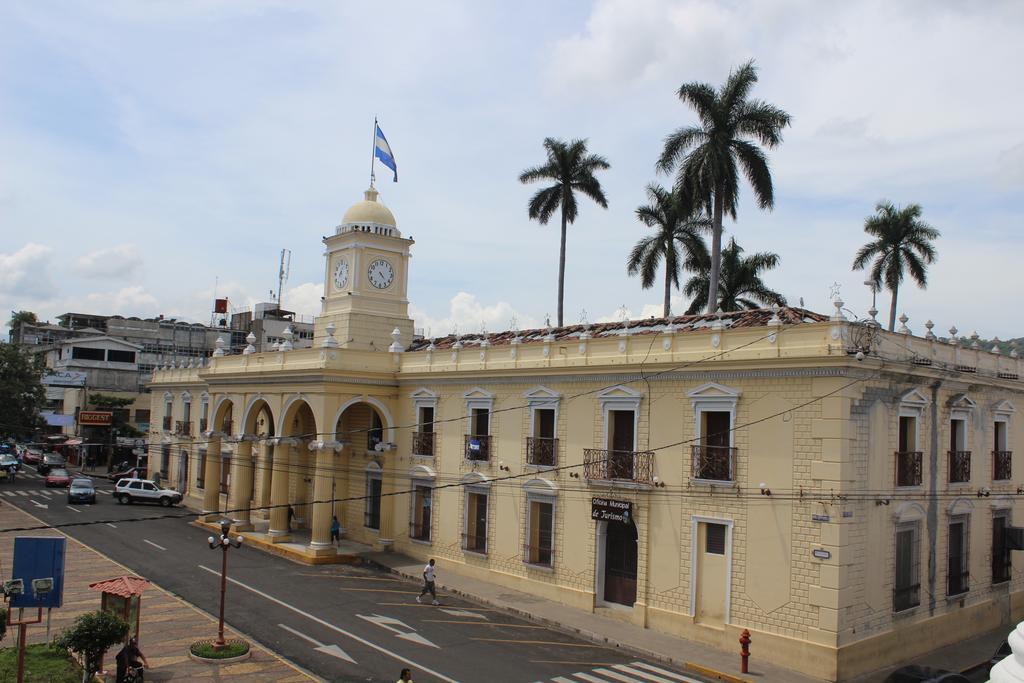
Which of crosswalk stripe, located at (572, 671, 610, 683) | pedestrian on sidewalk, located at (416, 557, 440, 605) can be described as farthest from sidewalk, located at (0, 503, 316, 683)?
crosswalk stripe, located at (572, 671, 610, 683)

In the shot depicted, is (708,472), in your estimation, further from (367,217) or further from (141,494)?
(141,494)

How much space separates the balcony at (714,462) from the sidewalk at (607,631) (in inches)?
162

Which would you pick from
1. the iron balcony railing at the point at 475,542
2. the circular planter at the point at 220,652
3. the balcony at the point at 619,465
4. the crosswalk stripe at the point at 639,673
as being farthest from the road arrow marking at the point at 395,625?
the balcony at the point at 619,465

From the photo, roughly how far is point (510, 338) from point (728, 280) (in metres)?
15.4

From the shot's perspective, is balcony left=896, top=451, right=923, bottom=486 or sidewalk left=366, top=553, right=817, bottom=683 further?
balcony left=896, top=451, right=923, bottom=486

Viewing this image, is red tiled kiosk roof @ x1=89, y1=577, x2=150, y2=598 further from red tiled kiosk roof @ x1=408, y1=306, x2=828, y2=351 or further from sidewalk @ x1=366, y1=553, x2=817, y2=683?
red tiled kiosk roof @ x1=408, y1=306, x2=828, y2=351

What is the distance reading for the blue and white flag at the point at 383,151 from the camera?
3594 centimetres

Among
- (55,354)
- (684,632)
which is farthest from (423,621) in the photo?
(55,354)

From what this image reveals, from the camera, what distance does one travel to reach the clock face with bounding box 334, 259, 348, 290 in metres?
36.1

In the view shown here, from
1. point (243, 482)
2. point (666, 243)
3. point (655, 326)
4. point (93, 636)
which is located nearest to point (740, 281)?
point (666, 243)

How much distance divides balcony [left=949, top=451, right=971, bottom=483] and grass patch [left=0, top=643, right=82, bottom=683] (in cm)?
2152

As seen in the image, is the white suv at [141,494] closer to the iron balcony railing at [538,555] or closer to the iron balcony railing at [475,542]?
the iron balcony railing at [475,542]

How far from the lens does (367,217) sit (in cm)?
3616

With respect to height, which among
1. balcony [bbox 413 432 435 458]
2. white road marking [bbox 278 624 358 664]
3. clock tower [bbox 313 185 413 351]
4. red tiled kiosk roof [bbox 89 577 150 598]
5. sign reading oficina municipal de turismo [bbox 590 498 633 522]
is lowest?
white road marking [bbox 278 624 358 664]
